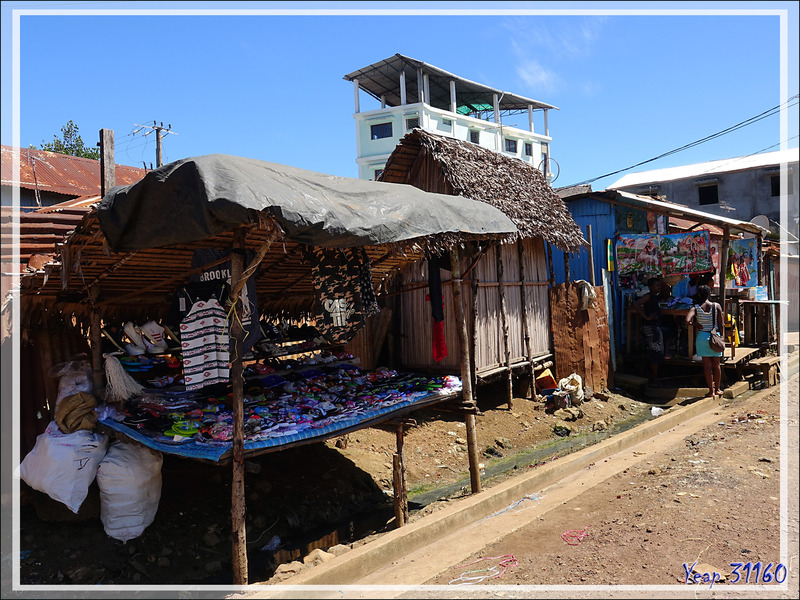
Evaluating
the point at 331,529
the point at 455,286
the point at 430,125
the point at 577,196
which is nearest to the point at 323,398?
the point at 331,529

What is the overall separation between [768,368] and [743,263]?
12.4 feet

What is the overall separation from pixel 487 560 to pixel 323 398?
2685mm

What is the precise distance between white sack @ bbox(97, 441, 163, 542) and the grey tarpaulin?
2.15 metres

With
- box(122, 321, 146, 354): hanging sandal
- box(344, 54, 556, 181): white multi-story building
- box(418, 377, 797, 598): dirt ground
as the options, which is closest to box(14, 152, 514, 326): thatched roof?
box(122, 321, 146, 354): hanging sandal

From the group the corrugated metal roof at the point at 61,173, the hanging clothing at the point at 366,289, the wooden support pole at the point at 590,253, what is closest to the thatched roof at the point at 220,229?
the hanging clothing at the point at 366,289

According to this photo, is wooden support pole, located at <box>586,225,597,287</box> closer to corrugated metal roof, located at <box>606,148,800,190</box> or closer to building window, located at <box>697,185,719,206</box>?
corrugated metal roof, located at <box>606,148,800,190</box>

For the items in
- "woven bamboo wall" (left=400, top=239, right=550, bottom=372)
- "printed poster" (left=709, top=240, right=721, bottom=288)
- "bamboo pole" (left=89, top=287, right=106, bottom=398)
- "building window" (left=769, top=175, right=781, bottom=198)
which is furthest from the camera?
"building window" (left=769, top=175, right=781, bottom=198)

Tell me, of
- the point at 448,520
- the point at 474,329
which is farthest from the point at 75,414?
the point at 474,329

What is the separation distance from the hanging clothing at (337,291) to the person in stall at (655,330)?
330 inches

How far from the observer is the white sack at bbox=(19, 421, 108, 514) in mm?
5301

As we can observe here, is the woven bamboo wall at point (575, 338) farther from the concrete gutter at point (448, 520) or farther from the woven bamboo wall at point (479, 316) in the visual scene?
the concrete gutter at point (448, 520)

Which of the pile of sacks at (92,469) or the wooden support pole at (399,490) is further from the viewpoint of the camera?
the wooden support pole at (399,490)

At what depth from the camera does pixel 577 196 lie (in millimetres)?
13555

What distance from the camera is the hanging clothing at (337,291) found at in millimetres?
5695
